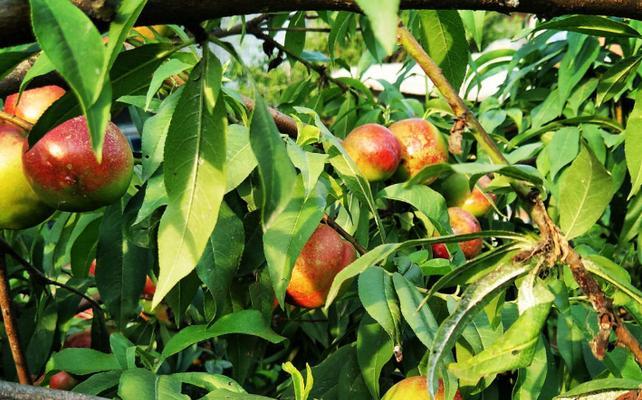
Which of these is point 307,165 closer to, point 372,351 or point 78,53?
point 372,351

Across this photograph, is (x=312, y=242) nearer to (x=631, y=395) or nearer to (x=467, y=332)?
(x=467, y=332)

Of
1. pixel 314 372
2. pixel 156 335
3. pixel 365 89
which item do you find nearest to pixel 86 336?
pixel 156 335

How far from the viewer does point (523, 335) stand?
1.98ft

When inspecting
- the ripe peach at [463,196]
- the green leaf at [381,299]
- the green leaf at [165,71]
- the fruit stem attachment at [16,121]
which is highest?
the green leaf at [165,71]

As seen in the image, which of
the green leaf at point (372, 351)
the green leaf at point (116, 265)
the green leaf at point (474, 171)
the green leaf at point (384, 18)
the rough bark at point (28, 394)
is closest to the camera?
the green leaf at point (384, 18)

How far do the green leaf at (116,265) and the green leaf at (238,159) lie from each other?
212 millimetres

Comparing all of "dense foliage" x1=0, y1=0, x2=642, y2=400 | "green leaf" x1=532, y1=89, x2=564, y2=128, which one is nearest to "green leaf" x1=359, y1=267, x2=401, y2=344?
"dense foliage" x1=0, y1=0, x2=642, y2=400

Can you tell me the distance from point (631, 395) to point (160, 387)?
1.40 ft

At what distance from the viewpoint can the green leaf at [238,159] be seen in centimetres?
82

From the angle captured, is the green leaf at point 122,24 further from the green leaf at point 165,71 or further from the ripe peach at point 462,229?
the ripe peach at point 462,229

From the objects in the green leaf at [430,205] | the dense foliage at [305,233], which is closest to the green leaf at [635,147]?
the dense foliage at [305,233]

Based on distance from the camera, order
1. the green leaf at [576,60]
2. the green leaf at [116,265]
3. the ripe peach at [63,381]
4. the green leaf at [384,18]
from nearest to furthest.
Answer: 1. the green leaf at [384,18]
2. the green leaf at [116,265]
3. the ripe peach at [63,381]
4. the green leaf at [576,60]

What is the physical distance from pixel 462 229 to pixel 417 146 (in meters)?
0.17

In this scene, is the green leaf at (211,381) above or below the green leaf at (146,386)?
below
